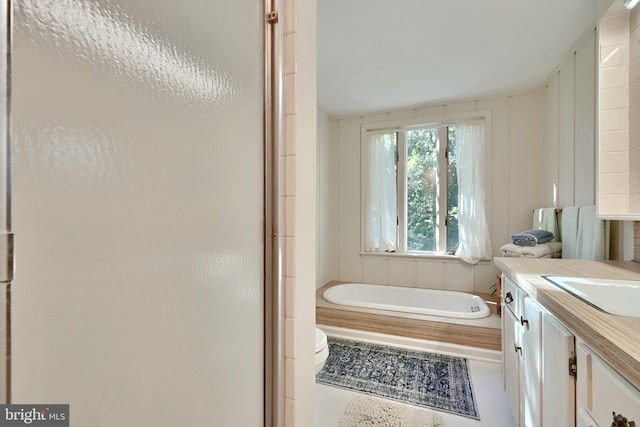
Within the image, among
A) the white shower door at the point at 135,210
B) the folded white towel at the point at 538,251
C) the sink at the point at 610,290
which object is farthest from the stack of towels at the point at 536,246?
the white shower door at the point at 135,210

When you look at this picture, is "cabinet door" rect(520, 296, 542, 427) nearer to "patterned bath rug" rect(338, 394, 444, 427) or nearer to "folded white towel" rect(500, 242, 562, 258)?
"patterned bath rug" rect(338, 394, 444, 427)

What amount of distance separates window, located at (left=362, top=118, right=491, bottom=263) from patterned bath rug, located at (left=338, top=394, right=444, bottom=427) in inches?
76.9

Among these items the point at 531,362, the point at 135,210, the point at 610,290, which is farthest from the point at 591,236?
the point at 135,210

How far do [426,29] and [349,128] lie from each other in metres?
1.82

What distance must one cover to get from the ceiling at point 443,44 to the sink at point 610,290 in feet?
5.08

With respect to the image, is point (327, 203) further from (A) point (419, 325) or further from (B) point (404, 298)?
(A) point (419, 325)

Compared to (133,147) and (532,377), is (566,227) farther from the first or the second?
(133,147)

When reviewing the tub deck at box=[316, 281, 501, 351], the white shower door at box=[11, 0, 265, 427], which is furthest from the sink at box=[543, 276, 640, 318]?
the tub deck at box=[316, 281, 501, 351]

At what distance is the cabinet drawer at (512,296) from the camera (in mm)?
1285

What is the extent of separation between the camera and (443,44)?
2188 mm

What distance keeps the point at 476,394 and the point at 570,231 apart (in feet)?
4.70

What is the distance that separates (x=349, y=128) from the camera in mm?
3799

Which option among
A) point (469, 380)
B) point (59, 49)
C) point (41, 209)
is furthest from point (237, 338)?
point (469, 380)

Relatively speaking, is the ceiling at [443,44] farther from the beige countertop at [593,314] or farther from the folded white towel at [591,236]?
the beige countertop at [593,314]
